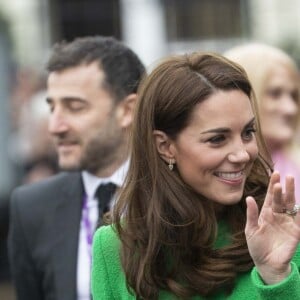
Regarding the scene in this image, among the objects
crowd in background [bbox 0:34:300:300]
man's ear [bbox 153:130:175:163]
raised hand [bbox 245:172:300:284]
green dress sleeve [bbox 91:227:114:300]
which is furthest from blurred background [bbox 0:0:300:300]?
raised hand [bbox 245:172:300:284]

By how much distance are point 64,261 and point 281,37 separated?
12312 mm

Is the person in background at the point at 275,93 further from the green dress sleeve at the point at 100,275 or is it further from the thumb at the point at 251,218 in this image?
the thumb at the point at 251,218

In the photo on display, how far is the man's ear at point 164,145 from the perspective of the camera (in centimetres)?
354

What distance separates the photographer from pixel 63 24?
651 inches

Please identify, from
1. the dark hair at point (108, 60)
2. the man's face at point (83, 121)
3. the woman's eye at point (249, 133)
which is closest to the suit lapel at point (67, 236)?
the man's face at point (83, 121)

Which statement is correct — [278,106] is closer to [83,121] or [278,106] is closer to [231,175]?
[83,121]

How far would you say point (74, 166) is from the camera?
4.53 metres

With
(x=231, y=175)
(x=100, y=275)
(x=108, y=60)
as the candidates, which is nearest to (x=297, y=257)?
(x=231, y=175)

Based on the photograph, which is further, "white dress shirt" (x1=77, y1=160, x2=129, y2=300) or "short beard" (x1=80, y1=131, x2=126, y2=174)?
"short beard" (x1=80, y1=131, x2=126, y2=174)

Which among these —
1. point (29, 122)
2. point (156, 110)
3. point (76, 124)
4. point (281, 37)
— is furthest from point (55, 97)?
point (281, 37)

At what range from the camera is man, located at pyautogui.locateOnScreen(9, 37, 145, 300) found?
4445 millimetres

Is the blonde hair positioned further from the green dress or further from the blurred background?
the blurred background

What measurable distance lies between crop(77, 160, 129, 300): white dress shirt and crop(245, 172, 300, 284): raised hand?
1015 mm

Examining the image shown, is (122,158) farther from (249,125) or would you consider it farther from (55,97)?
(249,125)
